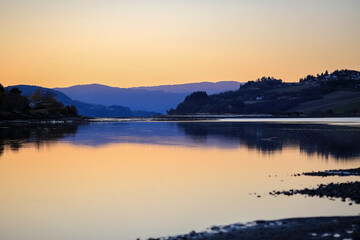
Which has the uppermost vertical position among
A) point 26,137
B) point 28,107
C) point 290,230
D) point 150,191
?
point 28,107

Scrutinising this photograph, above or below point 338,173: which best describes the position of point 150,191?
below

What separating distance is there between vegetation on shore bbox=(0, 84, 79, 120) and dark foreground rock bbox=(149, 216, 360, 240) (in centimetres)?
11447

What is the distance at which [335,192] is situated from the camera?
17.0 metres

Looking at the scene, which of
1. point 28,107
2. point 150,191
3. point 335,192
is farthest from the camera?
point 28,107

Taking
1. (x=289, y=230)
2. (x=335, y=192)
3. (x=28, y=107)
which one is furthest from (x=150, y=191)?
(x=28, y=107)

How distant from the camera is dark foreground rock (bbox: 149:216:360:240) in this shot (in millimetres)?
11359

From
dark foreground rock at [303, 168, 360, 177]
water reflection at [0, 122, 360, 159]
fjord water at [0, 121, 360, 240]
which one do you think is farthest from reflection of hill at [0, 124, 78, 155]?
dark foreground rock at [303, 168, 360, 177]

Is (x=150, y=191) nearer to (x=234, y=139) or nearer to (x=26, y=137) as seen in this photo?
(x=234, y=139)

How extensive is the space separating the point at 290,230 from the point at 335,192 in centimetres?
580

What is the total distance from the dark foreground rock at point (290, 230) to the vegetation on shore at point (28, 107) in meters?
114

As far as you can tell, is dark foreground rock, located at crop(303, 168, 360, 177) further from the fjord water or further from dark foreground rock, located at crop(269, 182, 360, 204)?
dark foreground rock, located at crop(269, 182, 360, 204)

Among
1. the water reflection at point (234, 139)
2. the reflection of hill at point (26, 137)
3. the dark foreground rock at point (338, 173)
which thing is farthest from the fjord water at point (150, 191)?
the reflection of hill at point (26, 137)

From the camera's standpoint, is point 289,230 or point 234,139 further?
point 234,139

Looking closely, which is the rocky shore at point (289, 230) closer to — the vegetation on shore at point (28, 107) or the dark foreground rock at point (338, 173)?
the dark foreground rock at point (338, 173)
